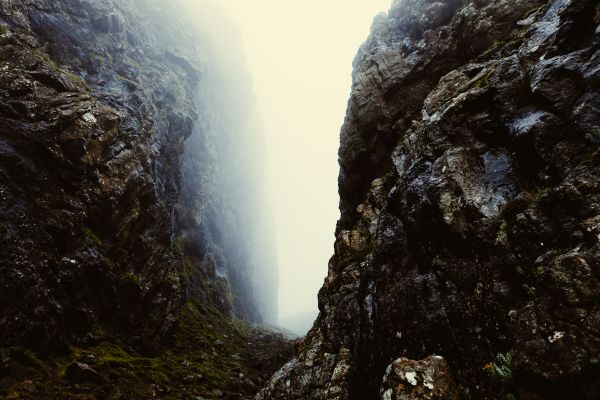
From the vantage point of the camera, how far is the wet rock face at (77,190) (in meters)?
24.0

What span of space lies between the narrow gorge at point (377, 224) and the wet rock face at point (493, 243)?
74mm

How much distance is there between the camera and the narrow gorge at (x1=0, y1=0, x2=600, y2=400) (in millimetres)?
11141

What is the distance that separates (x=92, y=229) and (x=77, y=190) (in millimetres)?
3828

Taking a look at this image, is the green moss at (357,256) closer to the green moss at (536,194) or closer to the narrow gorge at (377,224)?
Result: the narrow gorge at (377,224)

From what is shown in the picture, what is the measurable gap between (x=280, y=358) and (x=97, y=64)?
42.6m

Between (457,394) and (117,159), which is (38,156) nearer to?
(117,159)

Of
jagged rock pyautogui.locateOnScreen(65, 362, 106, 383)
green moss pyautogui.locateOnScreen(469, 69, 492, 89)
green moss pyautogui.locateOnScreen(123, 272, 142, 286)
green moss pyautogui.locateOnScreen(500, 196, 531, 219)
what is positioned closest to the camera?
green moss pyautogui.locateOnScreen(500, 196, 531, 219)

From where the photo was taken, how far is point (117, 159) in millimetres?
33875

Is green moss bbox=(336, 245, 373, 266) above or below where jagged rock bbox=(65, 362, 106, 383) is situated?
above

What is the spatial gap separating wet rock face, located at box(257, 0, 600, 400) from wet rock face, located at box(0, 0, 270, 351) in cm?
1744

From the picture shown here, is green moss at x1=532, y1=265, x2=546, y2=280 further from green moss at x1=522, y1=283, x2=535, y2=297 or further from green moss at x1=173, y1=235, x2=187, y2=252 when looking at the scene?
green moss at x1=173, y1=235, x2=187, y2=252

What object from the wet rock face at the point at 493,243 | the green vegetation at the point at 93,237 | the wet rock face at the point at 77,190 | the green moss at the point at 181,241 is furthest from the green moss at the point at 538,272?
the green moss at the point at 181,241

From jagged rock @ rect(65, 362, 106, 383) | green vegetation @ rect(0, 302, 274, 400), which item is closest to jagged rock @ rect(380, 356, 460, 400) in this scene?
green vegetation @ rect(0, 302, 274, 400)

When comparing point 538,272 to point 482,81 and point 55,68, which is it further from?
point 55,68
